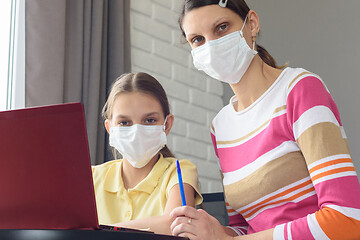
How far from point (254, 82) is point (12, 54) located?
4.00 feet

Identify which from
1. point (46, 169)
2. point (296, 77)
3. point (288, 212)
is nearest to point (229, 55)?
point (296, 77)

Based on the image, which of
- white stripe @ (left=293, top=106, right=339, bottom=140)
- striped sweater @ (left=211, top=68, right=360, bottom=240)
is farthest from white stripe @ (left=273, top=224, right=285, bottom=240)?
white stripe @ (left=293, top=106, right=339, bottom=140)

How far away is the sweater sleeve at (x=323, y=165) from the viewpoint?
929 millimetres

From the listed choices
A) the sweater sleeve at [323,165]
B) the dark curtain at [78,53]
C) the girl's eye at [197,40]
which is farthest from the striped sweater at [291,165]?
the dark curtain at [78,53]

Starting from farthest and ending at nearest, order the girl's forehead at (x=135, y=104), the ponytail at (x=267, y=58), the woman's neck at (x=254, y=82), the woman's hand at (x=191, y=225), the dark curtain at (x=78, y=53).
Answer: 1. the dark curtain at (x=78, y=53)
2. the girl's forehead at (x=135, y=104)
3. the ponytail at (x=267, y=58)
4. the woman's neck at (x=254, y=82)
5. the woman's hand at (x=191, y=225)

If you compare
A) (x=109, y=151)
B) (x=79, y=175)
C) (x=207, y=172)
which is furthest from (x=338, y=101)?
(x=79, y=175)

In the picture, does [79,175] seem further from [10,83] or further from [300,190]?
[10,83]

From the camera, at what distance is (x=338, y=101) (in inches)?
90.7

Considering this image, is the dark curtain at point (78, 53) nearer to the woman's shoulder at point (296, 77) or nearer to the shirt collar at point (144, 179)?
the shirt collar at point (144, 179)

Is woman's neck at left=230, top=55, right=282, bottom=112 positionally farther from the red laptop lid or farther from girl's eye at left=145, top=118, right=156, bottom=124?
the red laptop lid

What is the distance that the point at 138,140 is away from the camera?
54.5 inches

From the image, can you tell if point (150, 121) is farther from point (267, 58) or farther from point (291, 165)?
point (291, 165)

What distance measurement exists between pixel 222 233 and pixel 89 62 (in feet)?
4.65

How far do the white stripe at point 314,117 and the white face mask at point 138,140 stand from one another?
51 cm
